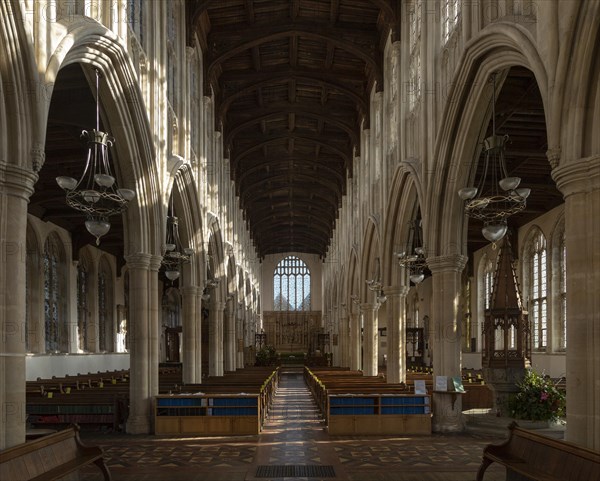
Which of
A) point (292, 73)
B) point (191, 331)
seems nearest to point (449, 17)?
point (191, 331)

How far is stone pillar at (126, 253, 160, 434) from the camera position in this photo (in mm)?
15695

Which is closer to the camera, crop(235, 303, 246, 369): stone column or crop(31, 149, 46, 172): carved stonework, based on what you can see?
crop(31, 149, 46, 172): carved stonework

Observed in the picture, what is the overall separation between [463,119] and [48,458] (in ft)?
32.0

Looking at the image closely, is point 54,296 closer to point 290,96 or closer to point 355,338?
point 290,96

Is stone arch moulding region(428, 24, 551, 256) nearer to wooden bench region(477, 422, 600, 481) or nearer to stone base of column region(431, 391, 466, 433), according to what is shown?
stone base of column region(431, 391, 466, 433)

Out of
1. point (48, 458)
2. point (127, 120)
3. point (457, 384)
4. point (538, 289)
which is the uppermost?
point (127, 120)

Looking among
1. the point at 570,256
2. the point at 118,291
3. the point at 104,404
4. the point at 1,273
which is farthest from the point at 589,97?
the point at 118,291

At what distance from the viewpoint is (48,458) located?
8.34 m

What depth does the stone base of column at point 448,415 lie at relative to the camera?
1552 cm

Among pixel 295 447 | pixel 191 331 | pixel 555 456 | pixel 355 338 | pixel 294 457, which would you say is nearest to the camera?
pixel 555 456

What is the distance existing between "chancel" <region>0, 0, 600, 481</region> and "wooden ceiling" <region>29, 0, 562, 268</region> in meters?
0.11

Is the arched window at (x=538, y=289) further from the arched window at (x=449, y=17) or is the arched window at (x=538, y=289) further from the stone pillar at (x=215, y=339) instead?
the arched window at (x=449, y=17)

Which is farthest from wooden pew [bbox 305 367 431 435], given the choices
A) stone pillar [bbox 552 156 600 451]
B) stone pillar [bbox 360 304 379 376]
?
stone pillar [bbox 360 304 379 376]

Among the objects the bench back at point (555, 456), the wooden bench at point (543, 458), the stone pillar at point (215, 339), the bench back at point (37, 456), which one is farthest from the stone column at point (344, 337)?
the bench back at point (37, 456)
